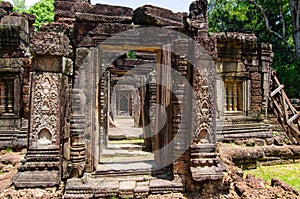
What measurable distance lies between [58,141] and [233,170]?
10.7 feet

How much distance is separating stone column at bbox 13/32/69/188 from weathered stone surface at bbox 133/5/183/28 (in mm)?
1284

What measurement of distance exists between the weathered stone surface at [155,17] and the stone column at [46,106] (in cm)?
128

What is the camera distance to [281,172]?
247 inches

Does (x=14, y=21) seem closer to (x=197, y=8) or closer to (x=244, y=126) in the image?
(x=197, y=8)

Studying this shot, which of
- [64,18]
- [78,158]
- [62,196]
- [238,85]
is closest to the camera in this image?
[62,196]

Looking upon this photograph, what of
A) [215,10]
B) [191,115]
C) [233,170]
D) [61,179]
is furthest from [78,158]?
[215,10]

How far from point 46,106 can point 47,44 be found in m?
0.96

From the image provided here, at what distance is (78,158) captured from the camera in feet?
12.8

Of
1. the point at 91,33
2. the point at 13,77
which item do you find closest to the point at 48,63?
the point at 91,33

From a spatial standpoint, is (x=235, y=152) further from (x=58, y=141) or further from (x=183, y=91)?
(x=58, y=141)

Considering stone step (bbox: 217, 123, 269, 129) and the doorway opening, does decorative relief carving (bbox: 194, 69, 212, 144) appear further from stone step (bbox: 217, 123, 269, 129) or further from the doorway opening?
stone step (bbox: 217, 123, 269, 129)

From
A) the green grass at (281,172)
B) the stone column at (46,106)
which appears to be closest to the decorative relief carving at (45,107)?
the stone column at (46,106)

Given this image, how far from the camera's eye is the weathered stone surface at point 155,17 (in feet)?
13.0

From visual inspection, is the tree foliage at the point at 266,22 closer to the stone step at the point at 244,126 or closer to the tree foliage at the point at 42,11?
the stone step at the point at 244,126
